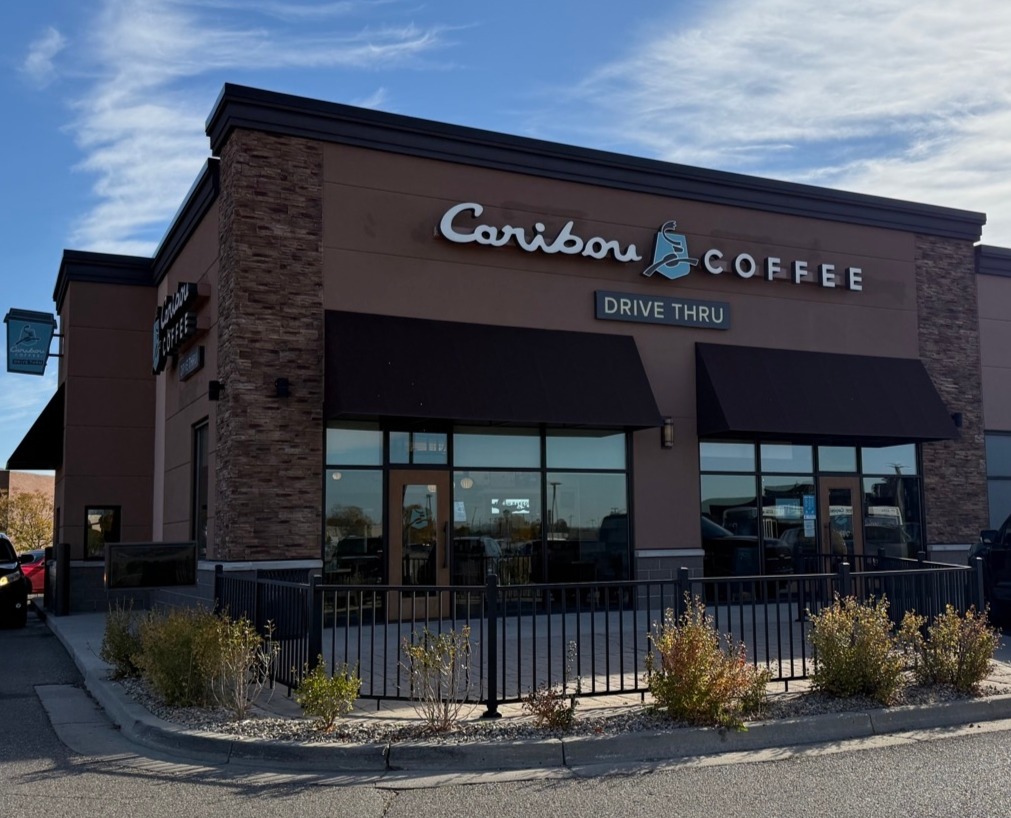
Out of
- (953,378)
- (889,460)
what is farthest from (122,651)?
(953,378)

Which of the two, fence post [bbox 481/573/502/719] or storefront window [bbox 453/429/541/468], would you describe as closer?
fence post [bbox 481/573/502/719]

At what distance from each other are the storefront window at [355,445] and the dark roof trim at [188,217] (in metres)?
4.41

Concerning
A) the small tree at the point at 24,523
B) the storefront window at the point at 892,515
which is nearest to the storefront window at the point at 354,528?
the storefront window at the point at 892,515

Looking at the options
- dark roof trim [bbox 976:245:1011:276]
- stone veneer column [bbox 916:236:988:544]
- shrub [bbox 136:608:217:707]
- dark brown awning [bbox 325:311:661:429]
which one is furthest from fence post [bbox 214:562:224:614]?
dark roof trim [bbox 976:245:1011:276]

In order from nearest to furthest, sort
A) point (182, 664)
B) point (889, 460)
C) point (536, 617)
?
point (182, 664) < point (536, 617) < point (889, 460)

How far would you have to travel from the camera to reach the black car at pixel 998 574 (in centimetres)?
1466

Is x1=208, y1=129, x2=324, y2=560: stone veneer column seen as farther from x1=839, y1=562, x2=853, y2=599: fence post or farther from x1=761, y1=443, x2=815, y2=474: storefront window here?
x1=761, y1=443, x2=815, y2=474: storefront window

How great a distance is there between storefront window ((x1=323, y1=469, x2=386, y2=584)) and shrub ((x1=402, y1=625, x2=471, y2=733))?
6.88 metres

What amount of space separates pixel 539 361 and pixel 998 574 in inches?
290

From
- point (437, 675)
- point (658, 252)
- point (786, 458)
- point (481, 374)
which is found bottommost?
point (437, 675)

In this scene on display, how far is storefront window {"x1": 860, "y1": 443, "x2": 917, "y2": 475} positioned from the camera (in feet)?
63.2

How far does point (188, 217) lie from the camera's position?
60.4 feet

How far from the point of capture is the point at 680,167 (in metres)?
18.0

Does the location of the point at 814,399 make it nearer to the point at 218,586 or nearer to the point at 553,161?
Result: the point at 553,161
